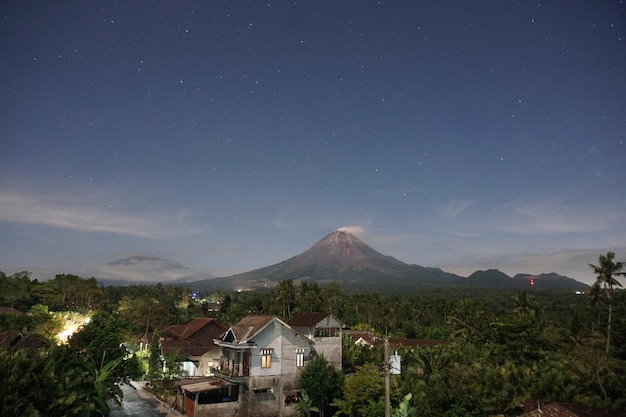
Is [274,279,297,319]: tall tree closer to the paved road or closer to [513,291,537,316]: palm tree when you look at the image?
[513,291,537,316]: palm tree

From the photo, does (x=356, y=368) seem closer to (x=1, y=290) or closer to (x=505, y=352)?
(x=505, y=352)

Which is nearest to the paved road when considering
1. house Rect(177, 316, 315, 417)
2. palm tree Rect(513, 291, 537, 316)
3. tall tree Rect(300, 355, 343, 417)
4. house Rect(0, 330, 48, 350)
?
house Rect(177, 316, 315, 417)

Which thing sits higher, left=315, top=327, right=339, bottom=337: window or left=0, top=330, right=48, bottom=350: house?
left=315, top=327, right=339, bottom=337: window

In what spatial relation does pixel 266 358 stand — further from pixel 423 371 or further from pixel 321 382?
pixel 423 371

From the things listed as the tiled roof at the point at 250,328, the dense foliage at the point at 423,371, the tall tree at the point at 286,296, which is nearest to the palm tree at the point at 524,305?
the dense foliage at the point at 423,371

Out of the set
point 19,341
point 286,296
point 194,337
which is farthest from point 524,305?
point 19,341
